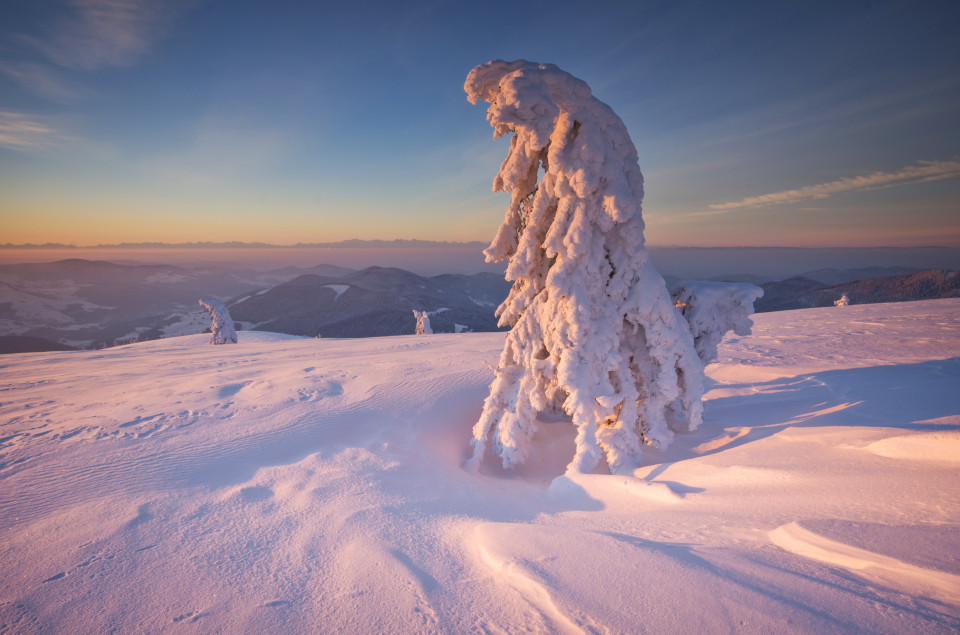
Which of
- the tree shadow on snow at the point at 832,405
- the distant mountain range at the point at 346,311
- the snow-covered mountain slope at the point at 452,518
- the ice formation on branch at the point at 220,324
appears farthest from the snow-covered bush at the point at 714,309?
the distant mountain range at the point at 346,311

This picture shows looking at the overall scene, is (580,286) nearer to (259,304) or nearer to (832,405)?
(832,405)

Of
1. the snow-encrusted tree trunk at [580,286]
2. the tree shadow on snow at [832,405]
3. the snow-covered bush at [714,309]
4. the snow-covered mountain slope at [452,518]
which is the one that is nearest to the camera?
the snow-covered mountain slope at [452,518]

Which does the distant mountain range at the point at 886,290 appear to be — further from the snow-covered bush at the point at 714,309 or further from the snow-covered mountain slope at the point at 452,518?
the snow-covered mountain slope at the point at 452,518

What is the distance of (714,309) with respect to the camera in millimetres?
8461

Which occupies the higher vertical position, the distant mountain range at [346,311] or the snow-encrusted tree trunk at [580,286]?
the snow-encrusted tree trunk at [580,286]

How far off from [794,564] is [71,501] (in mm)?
7999

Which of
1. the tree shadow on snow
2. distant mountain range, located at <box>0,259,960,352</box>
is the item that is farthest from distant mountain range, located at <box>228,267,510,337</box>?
the tree shadow on snow

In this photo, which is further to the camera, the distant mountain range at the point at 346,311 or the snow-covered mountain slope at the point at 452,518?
the distant mountain range at the point at 346,311

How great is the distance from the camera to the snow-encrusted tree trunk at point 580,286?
6520mm

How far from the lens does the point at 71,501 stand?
477 centimetres

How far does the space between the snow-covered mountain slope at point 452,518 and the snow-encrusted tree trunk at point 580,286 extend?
994 millimetres

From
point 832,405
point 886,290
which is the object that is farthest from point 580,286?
point 886,290

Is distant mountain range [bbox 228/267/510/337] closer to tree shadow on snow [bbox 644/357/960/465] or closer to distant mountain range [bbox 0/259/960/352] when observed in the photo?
distant mountain range [bbox 0/259/960/352]

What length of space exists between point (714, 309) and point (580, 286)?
3859mm
